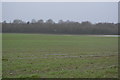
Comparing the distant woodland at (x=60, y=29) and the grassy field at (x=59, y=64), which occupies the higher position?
the distant woodland at (x=60, y=29)

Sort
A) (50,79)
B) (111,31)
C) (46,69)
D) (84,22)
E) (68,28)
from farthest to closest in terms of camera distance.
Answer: (84,22), (68,28), (111,31), (46,69), (50,79)

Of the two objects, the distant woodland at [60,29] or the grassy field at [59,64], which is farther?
the distant woodland at [60,29]

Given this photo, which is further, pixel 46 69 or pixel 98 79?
pixel 46 69

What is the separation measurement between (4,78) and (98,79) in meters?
3.21

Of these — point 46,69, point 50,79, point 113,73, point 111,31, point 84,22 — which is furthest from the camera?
point 84,22

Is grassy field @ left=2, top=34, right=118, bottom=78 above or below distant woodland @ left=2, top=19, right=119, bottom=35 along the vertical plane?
below

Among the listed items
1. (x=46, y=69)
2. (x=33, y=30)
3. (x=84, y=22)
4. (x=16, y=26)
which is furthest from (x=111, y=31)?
(x=46, y=69)

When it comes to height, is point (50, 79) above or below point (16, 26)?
below

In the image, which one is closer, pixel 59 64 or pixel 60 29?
pixel 59 64

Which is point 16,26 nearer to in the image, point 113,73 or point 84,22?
point 84,22

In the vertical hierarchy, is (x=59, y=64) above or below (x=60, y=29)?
below

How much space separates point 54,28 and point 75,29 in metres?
12.2

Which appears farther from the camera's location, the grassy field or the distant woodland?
the distant woodland

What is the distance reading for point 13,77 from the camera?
730 cm
